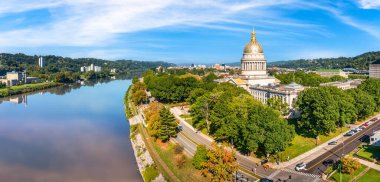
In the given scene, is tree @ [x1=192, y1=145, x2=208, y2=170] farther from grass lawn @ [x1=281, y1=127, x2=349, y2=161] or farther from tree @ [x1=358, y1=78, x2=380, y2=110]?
tree @ [x1=358, y1=78, x2=380, y2=110]

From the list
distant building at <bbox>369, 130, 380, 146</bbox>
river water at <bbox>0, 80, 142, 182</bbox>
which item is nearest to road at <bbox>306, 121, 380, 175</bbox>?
distant building at <bbox>369, 130, 380, 146</bbox>

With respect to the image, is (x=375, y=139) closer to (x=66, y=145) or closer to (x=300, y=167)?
(x=300, y=167)

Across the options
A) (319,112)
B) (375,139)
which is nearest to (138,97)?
(319,112)

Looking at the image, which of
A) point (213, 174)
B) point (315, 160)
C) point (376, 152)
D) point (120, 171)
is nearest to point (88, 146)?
point (120, 171)

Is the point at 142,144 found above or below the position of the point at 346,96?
below

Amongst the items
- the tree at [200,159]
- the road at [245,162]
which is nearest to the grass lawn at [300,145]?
the road at [245,162]

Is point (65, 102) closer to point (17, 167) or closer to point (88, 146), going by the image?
point (88, 146)
